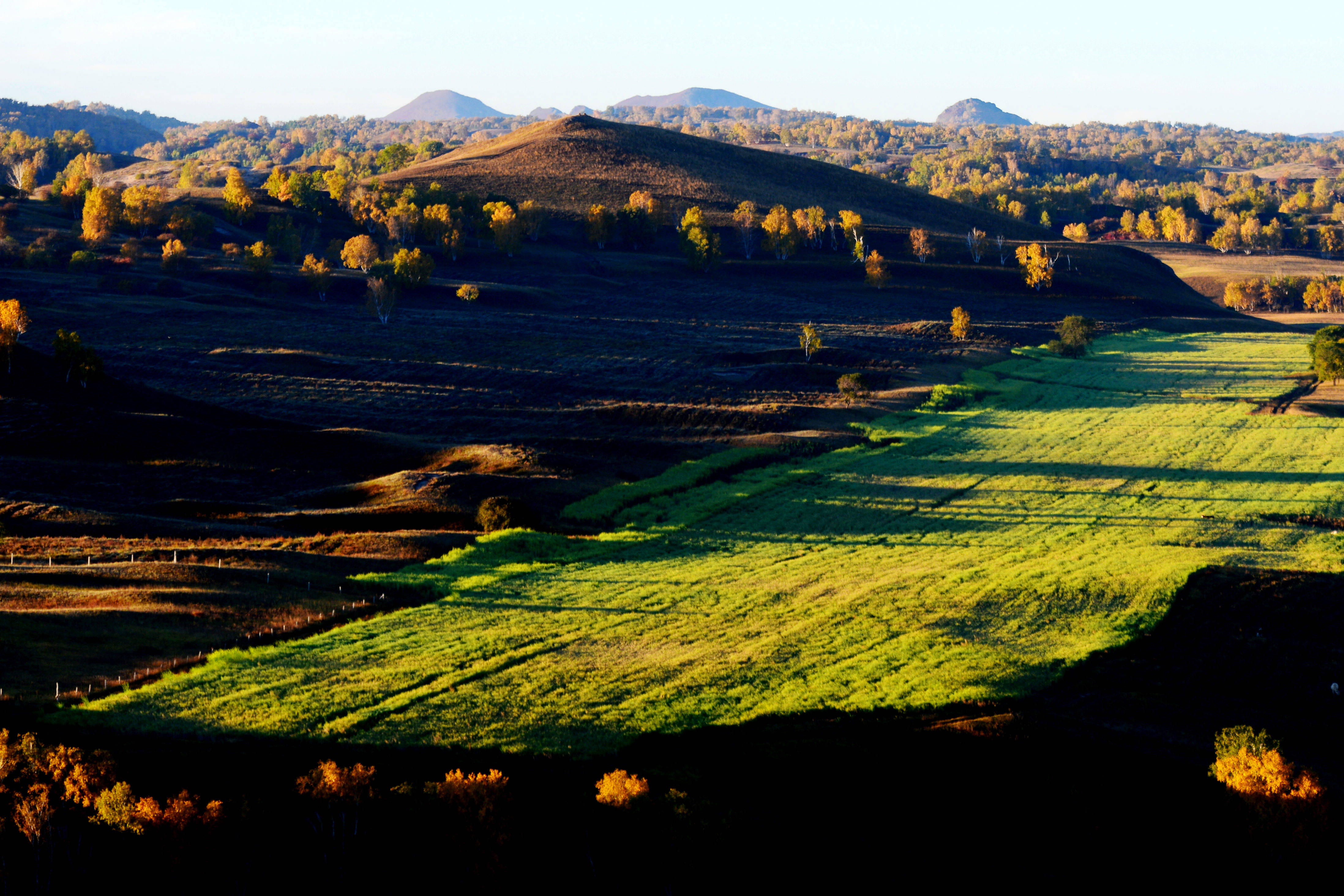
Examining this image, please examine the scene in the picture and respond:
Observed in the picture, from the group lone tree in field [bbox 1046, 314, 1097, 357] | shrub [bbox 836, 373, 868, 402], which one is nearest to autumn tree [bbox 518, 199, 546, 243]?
lone tree in field [bbox 1046, 314, 1097, 357]

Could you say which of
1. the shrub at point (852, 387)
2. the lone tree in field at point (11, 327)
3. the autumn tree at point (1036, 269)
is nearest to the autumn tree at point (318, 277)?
the lone tree in field at point (11, 327)

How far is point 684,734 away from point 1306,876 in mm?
16871

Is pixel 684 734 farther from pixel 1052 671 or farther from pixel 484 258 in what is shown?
pixel 484 258

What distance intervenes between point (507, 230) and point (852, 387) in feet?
288

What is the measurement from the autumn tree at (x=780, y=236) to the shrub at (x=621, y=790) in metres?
167

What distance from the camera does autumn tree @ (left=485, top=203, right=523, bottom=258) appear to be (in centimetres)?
17838

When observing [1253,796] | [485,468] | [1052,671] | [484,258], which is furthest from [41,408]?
[484,258]

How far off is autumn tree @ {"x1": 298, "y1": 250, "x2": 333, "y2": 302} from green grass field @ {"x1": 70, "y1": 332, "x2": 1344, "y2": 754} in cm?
8943

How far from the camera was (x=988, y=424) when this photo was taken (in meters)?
96.9

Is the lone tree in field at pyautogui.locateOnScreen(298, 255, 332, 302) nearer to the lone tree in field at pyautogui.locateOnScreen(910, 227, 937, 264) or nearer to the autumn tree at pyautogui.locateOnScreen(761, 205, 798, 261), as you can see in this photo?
the autumn tree at pyautogui.locateOnScreen(761, 205, 798, 261)

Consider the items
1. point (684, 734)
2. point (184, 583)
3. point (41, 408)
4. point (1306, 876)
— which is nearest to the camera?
point (1306, 876)

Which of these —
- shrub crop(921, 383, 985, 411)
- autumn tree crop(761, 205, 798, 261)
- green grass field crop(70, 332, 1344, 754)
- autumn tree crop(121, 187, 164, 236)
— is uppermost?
autumn tree crop(121, 187, 164, 236)

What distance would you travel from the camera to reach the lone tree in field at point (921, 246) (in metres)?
192

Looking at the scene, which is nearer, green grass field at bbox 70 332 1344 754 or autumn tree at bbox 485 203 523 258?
green grass field at bbox 70 332 1344 754
